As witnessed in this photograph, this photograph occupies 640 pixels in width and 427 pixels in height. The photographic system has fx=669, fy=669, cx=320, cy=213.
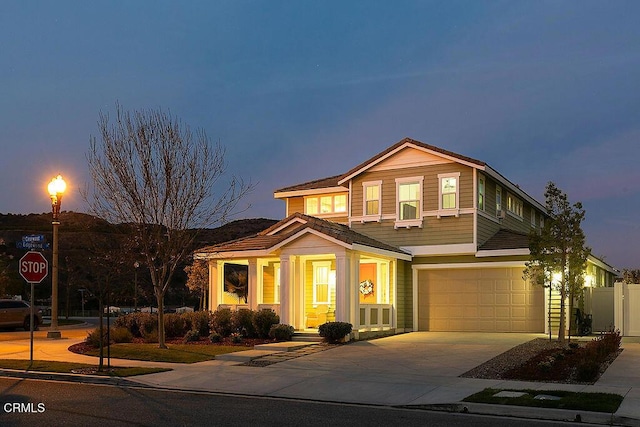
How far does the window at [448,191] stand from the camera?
25156mm

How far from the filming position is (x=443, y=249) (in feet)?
83.4

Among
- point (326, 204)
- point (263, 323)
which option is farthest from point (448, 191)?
point (263, 323)

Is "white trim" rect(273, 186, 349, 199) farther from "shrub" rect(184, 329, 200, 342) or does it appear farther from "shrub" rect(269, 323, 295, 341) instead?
"shrub" rect(184, 329, 200, 342)

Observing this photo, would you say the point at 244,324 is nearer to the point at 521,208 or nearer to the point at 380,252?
the point at 380,252

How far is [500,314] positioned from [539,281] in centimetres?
409

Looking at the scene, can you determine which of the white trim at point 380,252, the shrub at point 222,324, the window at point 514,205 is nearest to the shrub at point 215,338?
the shrub at point 222,324

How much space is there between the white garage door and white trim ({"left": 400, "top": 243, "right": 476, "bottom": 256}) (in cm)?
87

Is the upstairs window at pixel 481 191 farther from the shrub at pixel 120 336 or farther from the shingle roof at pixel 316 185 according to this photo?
the shrub at pixel 120 336

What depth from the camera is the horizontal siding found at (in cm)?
2509

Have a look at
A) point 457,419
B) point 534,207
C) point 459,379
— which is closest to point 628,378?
point 459,379

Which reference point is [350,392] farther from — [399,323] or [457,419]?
[399,323]

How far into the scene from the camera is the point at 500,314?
25.0m

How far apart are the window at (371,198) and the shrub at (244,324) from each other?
6.81m

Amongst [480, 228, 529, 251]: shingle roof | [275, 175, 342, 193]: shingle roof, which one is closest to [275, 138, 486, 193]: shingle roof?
[275, 175, 342, 193]: shingle roof
